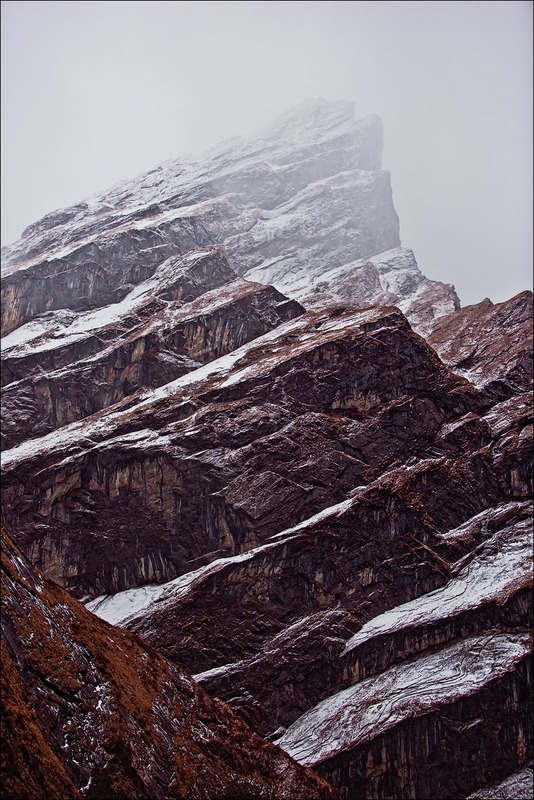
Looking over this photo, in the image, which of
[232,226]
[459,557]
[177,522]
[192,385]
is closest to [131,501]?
[177,522]

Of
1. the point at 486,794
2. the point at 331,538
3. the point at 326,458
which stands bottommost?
the point at 486,794

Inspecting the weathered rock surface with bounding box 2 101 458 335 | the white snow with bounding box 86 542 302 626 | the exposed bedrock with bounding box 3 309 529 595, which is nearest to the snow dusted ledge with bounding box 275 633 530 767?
the white snow with bounding box 86 542 302 626

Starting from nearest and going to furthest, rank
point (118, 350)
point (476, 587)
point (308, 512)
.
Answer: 1. point (476, 587)
2. point (308, 512)
3. point (118, 350)

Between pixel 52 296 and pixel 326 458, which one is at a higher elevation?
pixel 52 296

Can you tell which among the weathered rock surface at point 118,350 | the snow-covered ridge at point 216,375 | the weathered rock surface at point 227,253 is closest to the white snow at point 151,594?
the snow-covered ridge at point 216,375

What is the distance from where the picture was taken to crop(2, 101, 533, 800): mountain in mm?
80500

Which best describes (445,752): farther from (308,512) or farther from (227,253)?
(227,253)

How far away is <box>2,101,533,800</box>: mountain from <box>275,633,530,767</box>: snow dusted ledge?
20 cm

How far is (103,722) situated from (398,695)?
3903cm

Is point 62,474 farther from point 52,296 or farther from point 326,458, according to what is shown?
point 52,296

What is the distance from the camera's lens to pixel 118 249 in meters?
168

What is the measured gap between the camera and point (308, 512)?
96.6 m

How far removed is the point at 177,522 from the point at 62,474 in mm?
17281

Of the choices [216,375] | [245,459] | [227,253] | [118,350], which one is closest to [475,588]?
[245,459]
